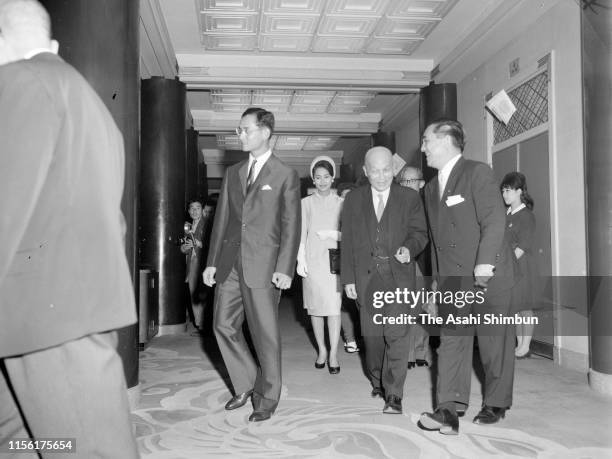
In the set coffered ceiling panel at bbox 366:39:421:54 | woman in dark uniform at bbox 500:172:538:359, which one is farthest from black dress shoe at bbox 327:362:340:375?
coffered ceiling panel at bbox 366:39:421:54

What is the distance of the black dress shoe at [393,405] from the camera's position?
2955 millimetres

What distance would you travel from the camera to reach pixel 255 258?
9.61 feet

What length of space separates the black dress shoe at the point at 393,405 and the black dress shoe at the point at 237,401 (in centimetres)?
76

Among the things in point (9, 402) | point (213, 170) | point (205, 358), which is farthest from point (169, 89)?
point (213, 170)

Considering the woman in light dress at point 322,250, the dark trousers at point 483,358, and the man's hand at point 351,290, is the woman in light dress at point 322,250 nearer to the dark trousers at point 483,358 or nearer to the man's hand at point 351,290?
the man's hand at point 351,290

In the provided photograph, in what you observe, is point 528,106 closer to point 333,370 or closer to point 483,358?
point 333,370

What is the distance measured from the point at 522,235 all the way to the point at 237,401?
2.69m

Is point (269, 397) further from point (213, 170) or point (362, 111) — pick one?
point (213, 170)

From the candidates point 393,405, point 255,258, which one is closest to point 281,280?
point 255,258

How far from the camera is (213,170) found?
47.9 feet

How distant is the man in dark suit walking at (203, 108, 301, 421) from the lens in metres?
2.93

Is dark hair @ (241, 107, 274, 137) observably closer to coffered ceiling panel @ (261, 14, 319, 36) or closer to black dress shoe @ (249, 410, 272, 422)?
black dress shoe @ (249, 410, 272, 422)

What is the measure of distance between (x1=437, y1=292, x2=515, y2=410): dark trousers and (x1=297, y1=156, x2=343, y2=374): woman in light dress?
1.53 m

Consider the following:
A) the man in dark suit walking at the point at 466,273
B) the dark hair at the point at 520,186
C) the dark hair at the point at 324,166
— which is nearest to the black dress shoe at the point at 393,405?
the man in dark suit walking at the point at 466,273
